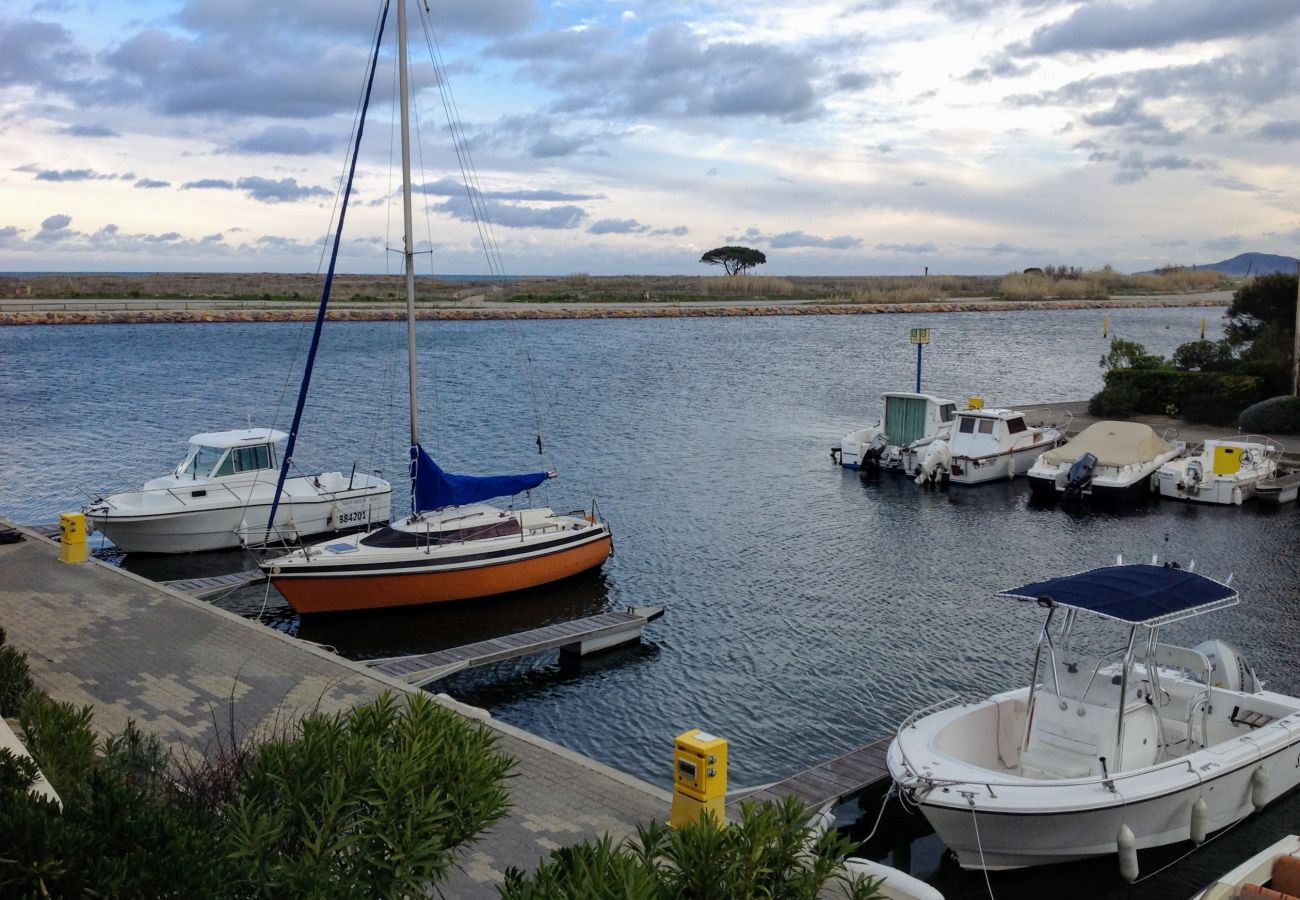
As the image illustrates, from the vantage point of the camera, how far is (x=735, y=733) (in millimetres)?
16984

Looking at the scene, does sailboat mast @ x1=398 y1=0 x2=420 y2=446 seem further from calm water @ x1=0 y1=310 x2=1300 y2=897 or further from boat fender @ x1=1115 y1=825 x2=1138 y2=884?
boat fender @ x1=1115 y1=825 x2=1138 y2=884

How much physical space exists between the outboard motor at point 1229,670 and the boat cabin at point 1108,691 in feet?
3.68

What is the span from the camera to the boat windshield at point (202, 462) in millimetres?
27398

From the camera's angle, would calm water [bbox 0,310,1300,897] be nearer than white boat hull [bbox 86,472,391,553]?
Yes

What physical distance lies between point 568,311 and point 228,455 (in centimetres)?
11197

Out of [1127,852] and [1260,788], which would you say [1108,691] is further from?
[1260,788]

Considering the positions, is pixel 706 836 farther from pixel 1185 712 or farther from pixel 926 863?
pixel 1185 712

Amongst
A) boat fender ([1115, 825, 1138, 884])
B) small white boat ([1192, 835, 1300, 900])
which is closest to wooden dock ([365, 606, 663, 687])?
boat fender ([1115, 825, 1138, 884])

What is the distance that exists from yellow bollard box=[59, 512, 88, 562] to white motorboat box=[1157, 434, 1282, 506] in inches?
1158

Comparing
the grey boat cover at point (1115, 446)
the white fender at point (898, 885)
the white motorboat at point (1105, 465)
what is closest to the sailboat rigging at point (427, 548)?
the white fender at point (898, 885)

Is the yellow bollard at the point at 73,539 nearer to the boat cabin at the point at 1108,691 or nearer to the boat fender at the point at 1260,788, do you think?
the boat cabin at the point at 1108,691

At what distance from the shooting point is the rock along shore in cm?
11388

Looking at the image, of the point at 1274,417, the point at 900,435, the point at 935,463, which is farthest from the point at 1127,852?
the point at 1274,417

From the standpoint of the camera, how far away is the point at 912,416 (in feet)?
129
